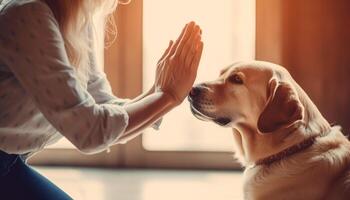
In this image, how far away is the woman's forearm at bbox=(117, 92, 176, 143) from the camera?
1438 millimetres

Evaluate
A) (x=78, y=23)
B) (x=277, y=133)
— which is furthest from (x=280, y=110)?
(x=78, y=23)

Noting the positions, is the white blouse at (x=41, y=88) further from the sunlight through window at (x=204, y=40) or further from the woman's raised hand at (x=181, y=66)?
the sunlight through window at (x=204, y=40)

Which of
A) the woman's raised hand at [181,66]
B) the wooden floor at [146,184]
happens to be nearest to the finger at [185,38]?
the woman's raised hand at [181,66]

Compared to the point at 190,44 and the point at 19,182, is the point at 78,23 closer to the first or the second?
the point at 190,44

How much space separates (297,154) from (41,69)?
730 millimetres

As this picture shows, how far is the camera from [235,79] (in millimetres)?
1720

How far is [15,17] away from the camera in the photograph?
126cm

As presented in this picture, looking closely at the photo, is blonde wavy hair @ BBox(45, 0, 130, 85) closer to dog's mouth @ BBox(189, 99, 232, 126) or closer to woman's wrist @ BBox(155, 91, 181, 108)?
woman's wrist @ BBox(155, 91, 181, 108)

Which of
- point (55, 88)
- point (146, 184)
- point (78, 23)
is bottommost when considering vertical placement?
point (146, 184)

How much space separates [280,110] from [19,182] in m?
0.70

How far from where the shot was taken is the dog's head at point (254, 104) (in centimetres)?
156

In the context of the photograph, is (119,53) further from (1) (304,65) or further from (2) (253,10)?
(1) (304,65)

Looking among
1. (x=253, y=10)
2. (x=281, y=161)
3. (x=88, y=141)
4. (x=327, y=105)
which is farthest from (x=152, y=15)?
(x=88, y=141)

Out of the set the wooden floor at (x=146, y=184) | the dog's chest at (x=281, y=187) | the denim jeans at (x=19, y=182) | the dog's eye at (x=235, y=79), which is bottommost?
the wooden floor at (x=146, y=184)
